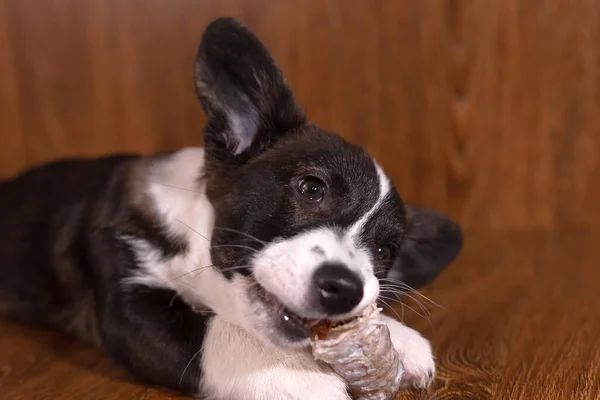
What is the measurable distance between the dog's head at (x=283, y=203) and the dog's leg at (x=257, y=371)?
0.06m

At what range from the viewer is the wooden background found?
9.89 feet

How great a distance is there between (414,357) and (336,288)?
38 cm

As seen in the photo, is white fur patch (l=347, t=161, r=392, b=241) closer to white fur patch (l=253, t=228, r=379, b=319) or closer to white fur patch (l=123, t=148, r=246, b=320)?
white fur patch (l=253, t=228, r=379, b=319)

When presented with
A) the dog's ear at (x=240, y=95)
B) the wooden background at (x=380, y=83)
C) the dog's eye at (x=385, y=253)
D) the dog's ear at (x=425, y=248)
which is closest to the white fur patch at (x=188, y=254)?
the dog's ear at (x=240, y=95)

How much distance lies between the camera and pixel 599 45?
9.80 ft

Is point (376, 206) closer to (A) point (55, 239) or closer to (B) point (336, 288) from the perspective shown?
(B) point (336, 288)

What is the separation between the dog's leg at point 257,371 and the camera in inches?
61.6

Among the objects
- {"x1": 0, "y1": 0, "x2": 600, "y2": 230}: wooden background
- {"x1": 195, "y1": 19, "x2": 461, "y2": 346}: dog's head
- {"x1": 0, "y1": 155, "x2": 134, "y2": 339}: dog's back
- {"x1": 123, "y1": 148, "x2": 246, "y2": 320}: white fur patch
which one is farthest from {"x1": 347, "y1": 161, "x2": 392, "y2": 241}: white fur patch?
{"x1": 0, "y1": 0, "x2": 600, "y2": 230}: wooden background

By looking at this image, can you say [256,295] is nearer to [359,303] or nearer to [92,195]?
[359,303]

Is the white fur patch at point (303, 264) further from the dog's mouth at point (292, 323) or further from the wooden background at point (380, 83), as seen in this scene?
the wooden background at point (380, 83)

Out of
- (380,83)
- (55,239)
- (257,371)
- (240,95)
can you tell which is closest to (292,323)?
(257,371)

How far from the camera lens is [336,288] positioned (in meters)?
1.49

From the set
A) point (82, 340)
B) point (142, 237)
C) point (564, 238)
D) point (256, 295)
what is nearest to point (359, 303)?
point (256, 295)

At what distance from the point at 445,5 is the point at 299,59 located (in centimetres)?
65
